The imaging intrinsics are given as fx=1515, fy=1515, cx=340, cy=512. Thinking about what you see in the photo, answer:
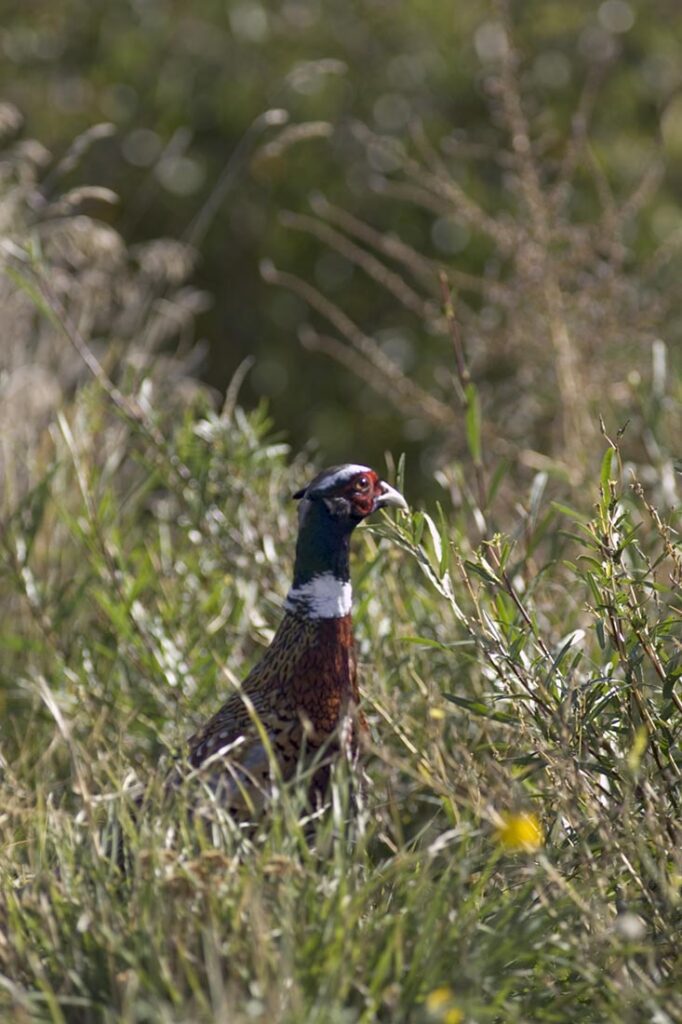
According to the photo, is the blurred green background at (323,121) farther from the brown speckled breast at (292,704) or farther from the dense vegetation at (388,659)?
the brown speckled breast at (292,704)

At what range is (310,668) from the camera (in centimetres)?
300

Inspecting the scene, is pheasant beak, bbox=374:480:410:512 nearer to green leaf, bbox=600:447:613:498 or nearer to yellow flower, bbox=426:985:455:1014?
green leaf, bbox=600:447:613:498

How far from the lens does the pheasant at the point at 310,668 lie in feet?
9.39

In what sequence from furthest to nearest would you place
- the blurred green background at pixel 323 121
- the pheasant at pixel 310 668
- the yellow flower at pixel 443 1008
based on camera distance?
the blurred green background at pixel 323 121
the pheasant at pixel 310 668
the yellow flower at pixel 443 1008

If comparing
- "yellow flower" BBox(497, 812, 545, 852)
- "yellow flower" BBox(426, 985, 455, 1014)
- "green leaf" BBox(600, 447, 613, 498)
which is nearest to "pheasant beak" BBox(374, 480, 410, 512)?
"green leaf" BBox(600, 447, 613, 498)

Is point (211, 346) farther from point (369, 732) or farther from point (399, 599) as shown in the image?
point (369, 732)

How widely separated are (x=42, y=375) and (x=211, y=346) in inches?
96.2

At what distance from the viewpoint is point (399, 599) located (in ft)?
11.3

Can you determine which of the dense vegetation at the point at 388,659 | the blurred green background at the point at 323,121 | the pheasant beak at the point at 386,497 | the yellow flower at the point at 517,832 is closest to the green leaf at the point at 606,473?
the dense vegetation at the point at 388,659

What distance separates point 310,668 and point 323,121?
491 centimetres

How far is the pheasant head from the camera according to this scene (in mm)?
3053

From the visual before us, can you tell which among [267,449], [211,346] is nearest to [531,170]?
[267,449]

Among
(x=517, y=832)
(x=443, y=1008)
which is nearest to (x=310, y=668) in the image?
(x=517, y=832)

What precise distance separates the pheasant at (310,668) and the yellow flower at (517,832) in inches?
25.7
